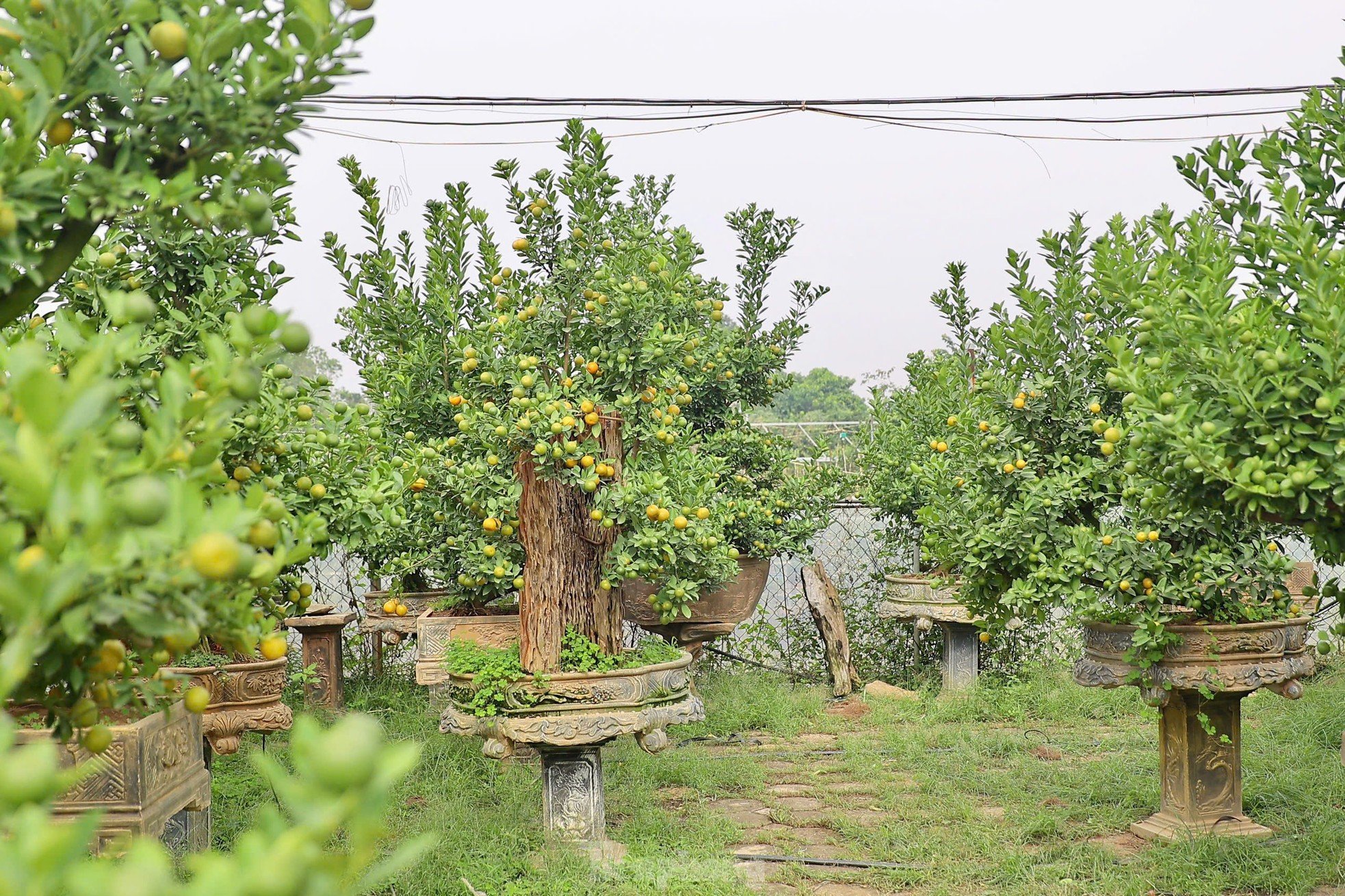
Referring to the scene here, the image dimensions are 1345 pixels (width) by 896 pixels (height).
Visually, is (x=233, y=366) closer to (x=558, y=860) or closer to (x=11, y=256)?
(x=11, y=256)

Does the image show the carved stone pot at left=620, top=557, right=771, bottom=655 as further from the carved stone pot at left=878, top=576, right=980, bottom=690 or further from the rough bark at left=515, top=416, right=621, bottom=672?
the rough bark at left=515, top=416, right=621, bottom=672

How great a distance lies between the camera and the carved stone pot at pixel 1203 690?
3.80 m

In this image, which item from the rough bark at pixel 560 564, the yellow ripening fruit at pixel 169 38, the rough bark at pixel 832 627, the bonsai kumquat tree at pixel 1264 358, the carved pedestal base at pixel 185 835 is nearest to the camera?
the yellow ripening fruit at pixel 169 38

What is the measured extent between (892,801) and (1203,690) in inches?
58.4

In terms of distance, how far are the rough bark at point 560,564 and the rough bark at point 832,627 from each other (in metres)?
3.37

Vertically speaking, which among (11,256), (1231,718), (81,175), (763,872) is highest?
(81,175)

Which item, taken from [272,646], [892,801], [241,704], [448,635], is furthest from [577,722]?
[272,646]

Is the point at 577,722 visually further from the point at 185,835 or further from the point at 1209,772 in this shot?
the point at 1209,772

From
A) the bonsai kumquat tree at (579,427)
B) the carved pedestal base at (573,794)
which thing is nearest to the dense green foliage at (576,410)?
the bonsai kumquat tree at (579,427)

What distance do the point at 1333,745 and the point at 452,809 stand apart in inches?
158

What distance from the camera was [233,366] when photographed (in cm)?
112

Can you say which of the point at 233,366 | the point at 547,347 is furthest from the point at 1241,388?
the point at 547,347

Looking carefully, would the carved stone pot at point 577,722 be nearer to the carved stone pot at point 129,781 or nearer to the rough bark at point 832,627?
the carved stone pot at point 129,781

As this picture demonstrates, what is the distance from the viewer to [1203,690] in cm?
371
